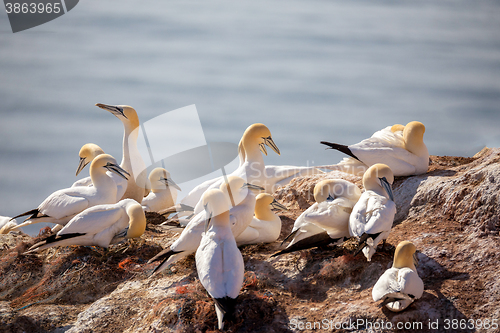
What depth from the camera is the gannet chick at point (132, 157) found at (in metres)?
8.14

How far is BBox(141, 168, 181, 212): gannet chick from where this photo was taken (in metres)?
8.20

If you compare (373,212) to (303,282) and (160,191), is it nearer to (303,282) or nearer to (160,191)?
(303,282)

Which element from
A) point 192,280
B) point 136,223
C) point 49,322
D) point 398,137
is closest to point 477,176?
point 398,137

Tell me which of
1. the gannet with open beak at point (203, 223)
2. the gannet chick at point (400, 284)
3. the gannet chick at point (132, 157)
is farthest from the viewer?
the gannet chick at point (132, 157)

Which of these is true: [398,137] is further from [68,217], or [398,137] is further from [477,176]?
[68,217]

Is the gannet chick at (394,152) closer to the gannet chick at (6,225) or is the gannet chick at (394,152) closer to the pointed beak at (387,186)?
the pointed beak at (387,186)

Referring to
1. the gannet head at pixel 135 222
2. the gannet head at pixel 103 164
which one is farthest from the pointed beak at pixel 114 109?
the gannet head at pixel 135 222

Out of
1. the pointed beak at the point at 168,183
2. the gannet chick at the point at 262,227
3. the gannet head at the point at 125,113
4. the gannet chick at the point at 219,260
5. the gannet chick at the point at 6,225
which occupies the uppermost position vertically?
the gannet head at the point at 125,113

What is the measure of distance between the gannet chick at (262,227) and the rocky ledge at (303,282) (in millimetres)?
120

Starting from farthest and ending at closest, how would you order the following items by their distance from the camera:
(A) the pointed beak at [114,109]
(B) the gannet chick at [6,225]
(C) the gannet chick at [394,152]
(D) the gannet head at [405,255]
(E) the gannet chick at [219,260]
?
(A) the pointed beak at [114,109], (B) the gannet chick at [6,225], (C) the gannet chick at [394,152], (D) the gannet head at [405,255], (E) the gannet chick at [219,260]

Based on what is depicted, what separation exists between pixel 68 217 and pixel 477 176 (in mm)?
4727

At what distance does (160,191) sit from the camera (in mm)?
8273

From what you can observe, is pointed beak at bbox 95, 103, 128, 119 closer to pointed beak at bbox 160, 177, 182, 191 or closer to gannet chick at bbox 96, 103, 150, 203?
gannet chick at bbox 96, 103, 150, 203

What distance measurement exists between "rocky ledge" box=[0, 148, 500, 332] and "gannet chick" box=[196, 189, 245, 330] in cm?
22
